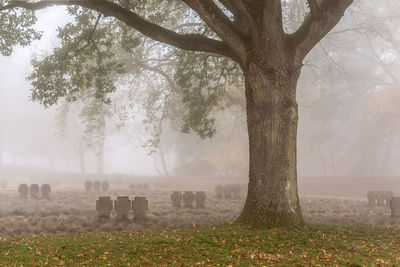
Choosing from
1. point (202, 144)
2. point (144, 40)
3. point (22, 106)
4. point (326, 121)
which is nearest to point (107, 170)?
point (22, 106)

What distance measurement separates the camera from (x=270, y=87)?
1037cm

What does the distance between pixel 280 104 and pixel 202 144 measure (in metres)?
33.2

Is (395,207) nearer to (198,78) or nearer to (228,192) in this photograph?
Answer: (198,78)

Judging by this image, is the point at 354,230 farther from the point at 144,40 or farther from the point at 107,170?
the point at 107,170

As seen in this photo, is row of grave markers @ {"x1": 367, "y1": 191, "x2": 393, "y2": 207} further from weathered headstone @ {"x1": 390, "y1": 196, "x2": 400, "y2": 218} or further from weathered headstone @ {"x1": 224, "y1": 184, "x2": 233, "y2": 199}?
weathered headstone @ {"x1": 224, "y1": 184, "x2": 233, "y2": 199}

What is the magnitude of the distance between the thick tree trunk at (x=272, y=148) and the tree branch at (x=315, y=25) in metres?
0.77

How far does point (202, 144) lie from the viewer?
1711 inches

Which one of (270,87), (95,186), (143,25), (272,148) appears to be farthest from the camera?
(95,186)

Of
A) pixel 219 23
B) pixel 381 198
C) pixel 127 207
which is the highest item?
pixel 219 23

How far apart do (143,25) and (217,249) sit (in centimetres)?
695

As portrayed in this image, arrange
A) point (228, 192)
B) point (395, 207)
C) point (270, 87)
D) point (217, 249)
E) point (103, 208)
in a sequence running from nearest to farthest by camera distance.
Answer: point (217, 249) < point (270, 87) < point (103, 208) < point (395, 207) < point (228, 192)

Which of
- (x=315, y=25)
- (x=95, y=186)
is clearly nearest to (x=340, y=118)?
(x=95, y=186)

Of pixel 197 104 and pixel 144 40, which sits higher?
pixel 144 40

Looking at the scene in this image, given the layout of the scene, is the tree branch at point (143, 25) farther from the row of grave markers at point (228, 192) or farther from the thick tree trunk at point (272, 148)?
the row of grave markers at point (228, 192)
